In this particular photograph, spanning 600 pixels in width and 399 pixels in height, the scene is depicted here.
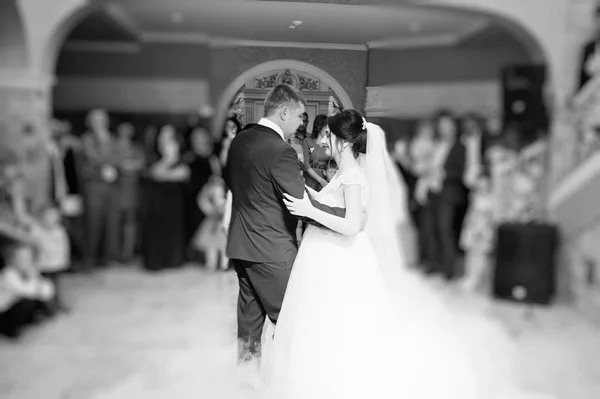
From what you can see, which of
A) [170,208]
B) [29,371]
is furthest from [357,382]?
[170,208]

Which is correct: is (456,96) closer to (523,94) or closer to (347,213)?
(523,94)

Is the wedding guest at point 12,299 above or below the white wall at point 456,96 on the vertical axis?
below

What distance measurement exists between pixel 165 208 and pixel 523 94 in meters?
1.85

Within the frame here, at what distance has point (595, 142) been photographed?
277 centimetres

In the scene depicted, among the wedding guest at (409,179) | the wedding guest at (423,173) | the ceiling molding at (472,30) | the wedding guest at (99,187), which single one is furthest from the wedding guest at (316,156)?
the ceiling molding at (472,30)

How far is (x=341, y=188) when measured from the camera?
0.62 metres

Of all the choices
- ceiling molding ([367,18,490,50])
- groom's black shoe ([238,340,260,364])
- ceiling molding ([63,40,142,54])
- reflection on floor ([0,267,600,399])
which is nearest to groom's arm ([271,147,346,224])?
groom's black shoe ([238,340,260,364])

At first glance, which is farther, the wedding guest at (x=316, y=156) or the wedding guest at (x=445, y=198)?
the wedding guest at (x=445, y=198)

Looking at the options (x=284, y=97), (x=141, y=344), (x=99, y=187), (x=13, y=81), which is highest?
(x=13, y=81)

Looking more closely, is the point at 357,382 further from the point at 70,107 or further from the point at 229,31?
the point at 70,107

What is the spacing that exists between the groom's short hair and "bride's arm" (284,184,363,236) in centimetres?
9

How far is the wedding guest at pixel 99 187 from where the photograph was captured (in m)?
3.26

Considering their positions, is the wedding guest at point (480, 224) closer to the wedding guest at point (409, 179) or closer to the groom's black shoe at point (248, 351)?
the wedding guest at point (409, 179)

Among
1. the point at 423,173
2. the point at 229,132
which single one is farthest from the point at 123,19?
the point at 229,132
